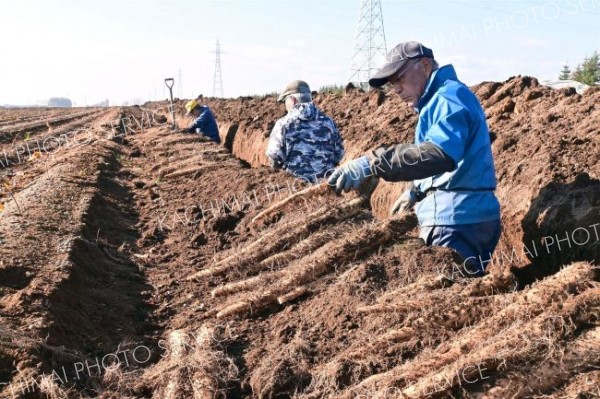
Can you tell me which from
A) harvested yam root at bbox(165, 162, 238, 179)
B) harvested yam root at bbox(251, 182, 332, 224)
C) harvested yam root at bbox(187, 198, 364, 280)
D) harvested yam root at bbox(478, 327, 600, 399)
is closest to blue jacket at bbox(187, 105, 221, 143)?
harvested yam root at bbox(165, 162, 238, 179)

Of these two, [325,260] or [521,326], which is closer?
[521,326]

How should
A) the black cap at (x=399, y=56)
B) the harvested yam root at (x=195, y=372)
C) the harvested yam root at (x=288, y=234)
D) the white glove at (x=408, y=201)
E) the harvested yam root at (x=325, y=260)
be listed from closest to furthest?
the harvested yam root at (x=195, y=372)
the black cap at (x=399, y=56)
the harvested yam root at (x=325, y=260)
the white glove at (x=408, y=201)
the harvested yam root at (x=288, y=234)

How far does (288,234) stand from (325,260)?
0.89 metres

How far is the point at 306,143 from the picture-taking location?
668 centimetres

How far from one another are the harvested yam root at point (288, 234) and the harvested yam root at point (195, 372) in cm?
127

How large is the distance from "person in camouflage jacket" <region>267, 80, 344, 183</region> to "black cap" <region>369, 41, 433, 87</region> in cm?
285

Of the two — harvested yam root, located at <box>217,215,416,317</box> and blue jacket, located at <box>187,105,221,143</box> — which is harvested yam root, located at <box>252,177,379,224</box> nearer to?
harvested yam root, located at <box>217,215,416,317</box>

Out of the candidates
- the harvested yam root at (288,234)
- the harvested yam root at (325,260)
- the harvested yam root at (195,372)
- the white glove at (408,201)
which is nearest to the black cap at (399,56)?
the harvested yam root at (325,260)

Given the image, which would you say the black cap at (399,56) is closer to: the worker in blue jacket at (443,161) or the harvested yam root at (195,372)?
the worker in blue jacket at (443,161)

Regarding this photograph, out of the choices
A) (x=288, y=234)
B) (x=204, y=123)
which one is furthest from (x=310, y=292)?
(x=204, y=123)

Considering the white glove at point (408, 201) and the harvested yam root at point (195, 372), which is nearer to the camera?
the harvested yam root at point (195, 372)

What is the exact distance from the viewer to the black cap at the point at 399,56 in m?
3.62

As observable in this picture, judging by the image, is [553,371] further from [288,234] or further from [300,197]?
[300,197]

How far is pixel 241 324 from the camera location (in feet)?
12.9
